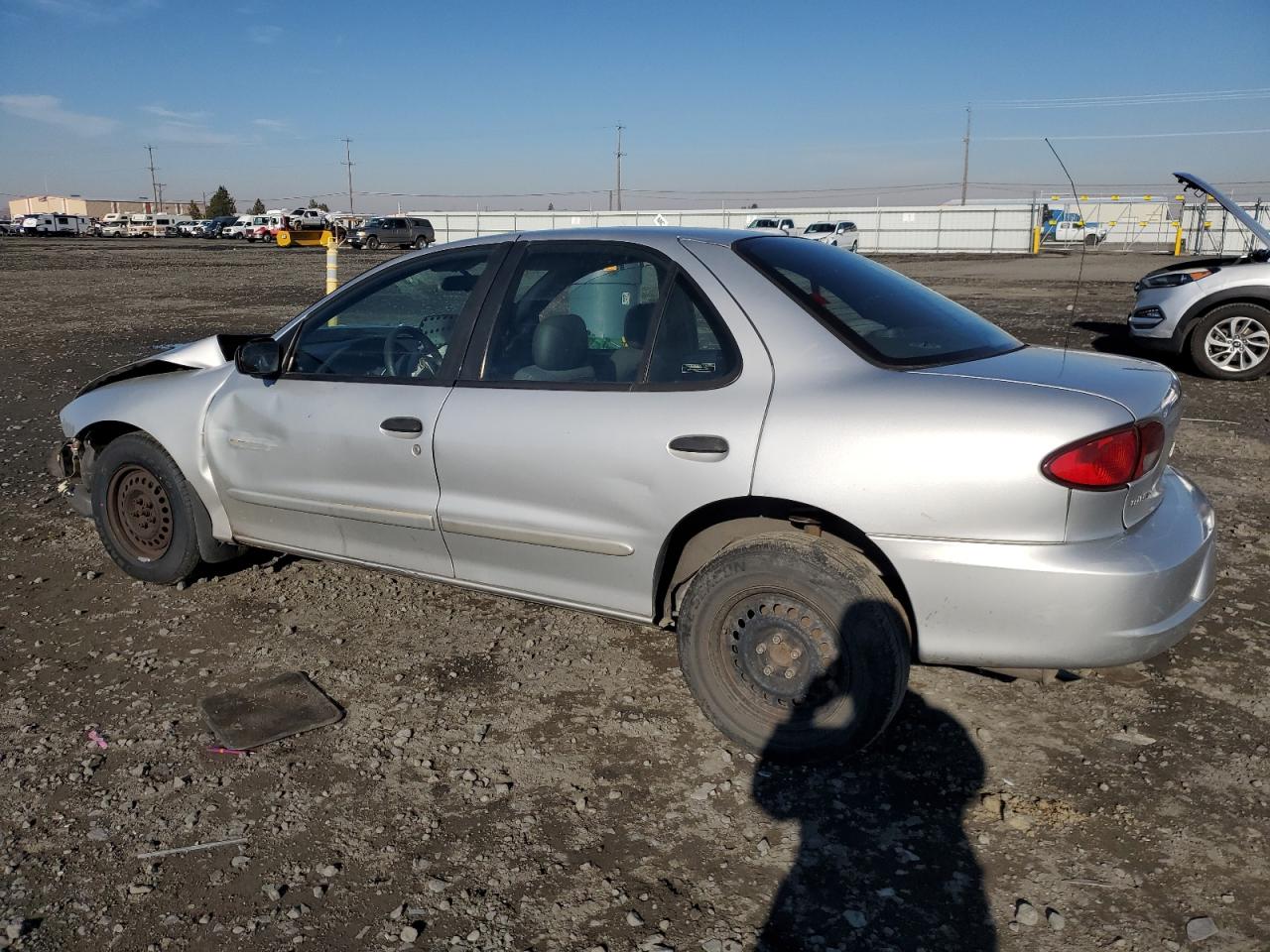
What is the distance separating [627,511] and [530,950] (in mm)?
1410

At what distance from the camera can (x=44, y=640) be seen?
14.4ft

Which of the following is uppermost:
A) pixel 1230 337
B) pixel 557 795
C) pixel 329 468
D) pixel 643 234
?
pixel 643 234

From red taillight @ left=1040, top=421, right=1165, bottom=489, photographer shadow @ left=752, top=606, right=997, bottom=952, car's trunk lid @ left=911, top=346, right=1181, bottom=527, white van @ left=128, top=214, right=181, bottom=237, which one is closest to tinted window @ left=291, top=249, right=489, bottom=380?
car's trunk lid @ left=911, top=346, right=1181, bottom=527

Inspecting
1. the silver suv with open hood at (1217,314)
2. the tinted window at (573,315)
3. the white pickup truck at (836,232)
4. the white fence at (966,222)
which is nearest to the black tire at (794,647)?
the tinted window at (573,315)

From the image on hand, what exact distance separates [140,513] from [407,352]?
171 cm

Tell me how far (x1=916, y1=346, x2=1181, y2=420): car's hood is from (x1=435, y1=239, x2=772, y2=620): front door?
2.24 feet

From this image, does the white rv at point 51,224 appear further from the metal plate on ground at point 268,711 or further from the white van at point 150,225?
the metal plate on ground at point 268,711

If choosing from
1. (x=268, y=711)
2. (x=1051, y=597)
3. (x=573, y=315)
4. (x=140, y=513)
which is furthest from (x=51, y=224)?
(x=1051, y=597)

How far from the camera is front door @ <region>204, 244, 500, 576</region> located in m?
3.95

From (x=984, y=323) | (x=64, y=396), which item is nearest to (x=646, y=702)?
(x=984, y=323)

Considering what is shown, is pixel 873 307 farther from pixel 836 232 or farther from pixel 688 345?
pixel 836 232

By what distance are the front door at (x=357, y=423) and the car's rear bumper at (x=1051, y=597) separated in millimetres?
1809

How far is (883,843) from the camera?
293cm

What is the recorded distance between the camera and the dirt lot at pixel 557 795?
8.65ft
